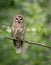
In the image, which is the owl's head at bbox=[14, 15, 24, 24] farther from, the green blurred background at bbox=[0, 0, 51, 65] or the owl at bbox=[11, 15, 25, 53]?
the green blurred background at bbox=[0, 0, 51, 65]

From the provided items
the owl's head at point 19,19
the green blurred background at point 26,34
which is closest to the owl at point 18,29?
the owl's head at point 19,19

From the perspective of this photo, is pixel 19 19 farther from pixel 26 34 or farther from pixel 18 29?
pixel 26 34

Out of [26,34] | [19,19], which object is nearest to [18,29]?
[19,19]

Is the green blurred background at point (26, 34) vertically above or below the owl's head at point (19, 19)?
below

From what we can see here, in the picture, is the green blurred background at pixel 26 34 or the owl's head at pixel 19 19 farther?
the green blurred background at pixel 26 34

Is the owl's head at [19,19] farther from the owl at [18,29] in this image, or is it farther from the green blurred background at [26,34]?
the green blurred background at [26,34]

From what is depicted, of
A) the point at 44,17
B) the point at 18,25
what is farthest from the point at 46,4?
the point at 18,25

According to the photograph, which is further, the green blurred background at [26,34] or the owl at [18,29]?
the green blurred background at [26,34]

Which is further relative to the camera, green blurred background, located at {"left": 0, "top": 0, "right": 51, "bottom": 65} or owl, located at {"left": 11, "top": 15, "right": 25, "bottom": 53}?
green blurred background, located at {"left": 0, "top": 0, "right": 51, "bottom": 65}

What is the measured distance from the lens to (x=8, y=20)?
418 inches

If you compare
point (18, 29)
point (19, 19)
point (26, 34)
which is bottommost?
point (26, 34)

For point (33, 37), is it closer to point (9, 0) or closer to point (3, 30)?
point (9, 0)

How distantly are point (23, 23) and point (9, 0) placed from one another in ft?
3.28

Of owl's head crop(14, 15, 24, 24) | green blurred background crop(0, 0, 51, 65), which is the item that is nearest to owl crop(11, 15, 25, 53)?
owl's head crop(14, 15, 24, 24)
